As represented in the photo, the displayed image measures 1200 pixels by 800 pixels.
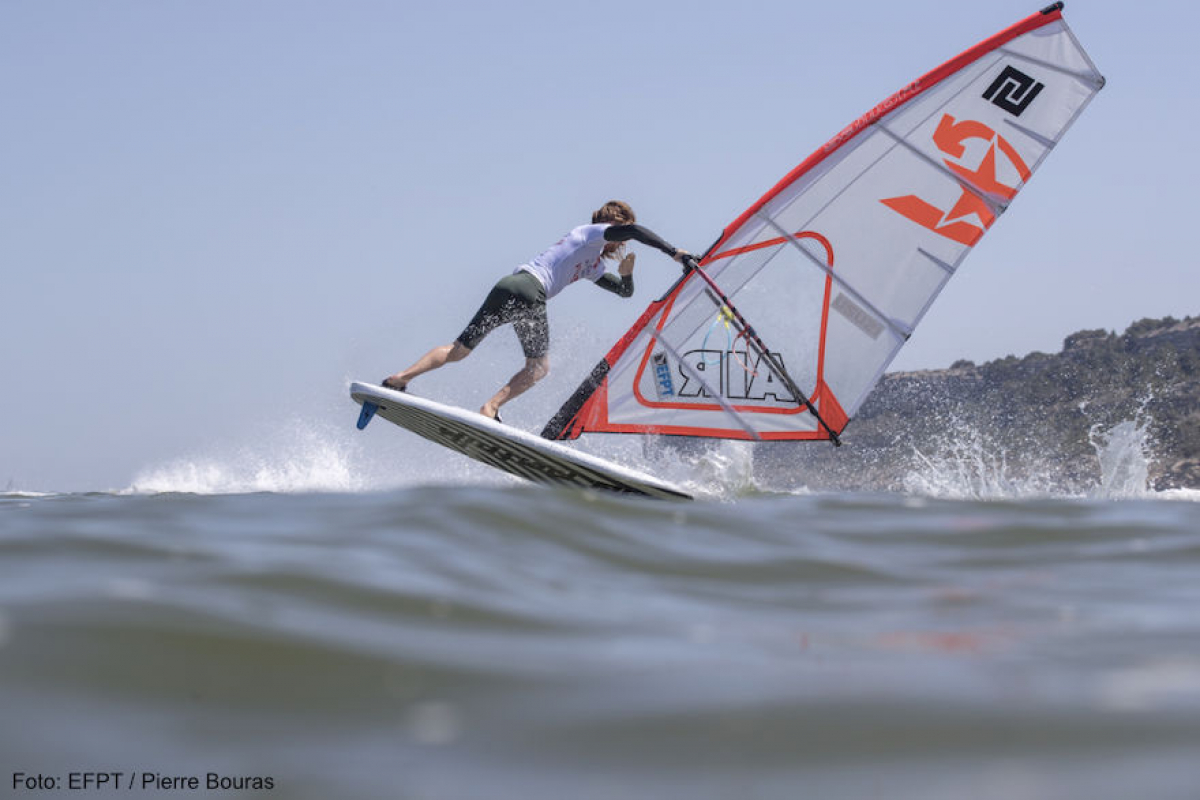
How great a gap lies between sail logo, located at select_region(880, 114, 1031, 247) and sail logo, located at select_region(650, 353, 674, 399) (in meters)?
2.32

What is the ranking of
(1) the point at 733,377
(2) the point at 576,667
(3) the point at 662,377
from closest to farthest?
1. (2) the point at 576,667
2. (3) the point at 662,377
3. (1) the point at 733,377

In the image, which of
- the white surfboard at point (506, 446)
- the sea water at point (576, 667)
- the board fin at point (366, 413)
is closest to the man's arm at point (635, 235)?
the white surfboard at point (506, 446)

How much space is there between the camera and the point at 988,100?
8.93 m

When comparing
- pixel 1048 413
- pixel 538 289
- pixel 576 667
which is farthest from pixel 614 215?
pixel 1048 413

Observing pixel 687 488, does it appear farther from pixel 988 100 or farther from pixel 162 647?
pixel 162 647

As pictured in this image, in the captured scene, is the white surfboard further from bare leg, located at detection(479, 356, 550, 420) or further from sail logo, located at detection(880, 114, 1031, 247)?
sail logo, located at detection(880, 114, 1031, 247)

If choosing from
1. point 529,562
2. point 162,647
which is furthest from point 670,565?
point 162,647

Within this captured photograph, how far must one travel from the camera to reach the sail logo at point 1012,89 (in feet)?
29.2

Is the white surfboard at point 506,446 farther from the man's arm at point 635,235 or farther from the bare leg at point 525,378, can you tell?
the man's arm at point 635,235

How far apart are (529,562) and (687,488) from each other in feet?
14.7

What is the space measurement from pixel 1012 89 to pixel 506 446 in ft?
17.1

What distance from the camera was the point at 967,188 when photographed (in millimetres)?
9039

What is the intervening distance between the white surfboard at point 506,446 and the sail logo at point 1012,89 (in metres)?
4.45

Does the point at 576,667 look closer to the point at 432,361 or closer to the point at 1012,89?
the point at 432,361
